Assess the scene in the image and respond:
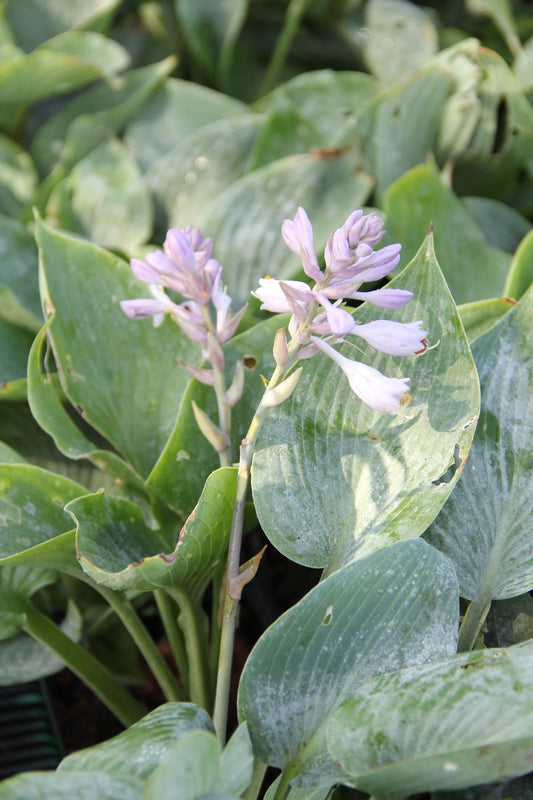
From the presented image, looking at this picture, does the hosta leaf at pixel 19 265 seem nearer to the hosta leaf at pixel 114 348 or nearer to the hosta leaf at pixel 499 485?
the hosta leaf at pixel 114 348

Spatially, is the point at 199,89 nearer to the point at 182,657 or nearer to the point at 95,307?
the point at 95,307

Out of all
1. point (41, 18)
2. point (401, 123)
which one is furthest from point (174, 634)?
point (41, 18)

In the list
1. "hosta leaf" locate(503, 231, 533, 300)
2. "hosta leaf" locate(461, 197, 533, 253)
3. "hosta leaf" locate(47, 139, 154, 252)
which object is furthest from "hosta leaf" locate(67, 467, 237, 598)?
"hosta leaf" locate(461, 197, 533, 253)

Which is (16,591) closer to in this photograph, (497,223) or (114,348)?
(114,348)

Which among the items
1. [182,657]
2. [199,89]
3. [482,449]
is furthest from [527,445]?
[199,89]

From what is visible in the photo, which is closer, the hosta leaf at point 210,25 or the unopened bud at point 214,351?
the unopened bud at point 214,351

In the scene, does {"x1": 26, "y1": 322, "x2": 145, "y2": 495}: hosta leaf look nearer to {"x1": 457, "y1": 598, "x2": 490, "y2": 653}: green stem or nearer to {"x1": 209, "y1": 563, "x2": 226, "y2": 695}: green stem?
{"x1": 209, "y1": 563, "x2": 226, "y2": 695}: green stem

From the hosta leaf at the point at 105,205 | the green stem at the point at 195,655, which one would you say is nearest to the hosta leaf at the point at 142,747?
the green stem at the point at 195,655
